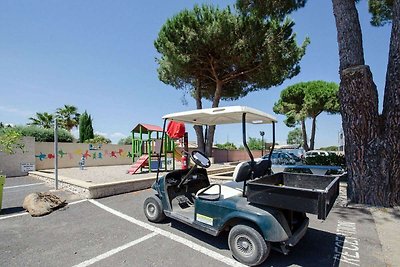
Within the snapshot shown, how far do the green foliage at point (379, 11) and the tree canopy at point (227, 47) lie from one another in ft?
13.8

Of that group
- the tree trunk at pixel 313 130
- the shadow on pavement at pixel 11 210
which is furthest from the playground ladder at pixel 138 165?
the tree trunk at pixel 313 130

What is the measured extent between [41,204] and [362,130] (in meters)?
6.85

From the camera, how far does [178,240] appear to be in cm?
346

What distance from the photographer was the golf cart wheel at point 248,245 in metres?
2.67

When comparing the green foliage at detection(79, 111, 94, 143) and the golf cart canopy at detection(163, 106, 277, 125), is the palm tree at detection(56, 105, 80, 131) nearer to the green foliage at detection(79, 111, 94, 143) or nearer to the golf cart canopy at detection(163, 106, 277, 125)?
the green foliage at detection(79, 111, 94, 143)

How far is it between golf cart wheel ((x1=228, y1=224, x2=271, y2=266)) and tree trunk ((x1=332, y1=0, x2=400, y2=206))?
148 inches

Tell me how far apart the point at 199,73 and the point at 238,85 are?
10.2 feet

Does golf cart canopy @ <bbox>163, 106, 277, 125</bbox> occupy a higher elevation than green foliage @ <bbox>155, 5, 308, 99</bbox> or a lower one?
lower

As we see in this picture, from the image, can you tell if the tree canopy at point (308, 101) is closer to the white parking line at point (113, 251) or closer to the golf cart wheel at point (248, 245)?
the golf cart wheel at point (248, 245)

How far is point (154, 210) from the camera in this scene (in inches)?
164

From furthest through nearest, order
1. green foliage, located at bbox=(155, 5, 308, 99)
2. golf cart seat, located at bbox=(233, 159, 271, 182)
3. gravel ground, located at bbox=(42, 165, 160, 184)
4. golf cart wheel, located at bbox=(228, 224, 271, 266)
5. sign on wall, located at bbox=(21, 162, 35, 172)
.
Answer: green foliage, located at bbox=(155, 5, 308, 99)
sign on wall, located at bbox=(21, 162, 35, 172)
gravel ground, located at bbox=(42, 165, 160, 184)
golf cart seat, located at bbox=(233, 159, 271, 182)
golf cart wheel, located at bbox=(228, 224, 271, 266)

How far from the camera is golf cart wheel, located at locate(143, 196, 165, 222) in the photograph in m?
4.08

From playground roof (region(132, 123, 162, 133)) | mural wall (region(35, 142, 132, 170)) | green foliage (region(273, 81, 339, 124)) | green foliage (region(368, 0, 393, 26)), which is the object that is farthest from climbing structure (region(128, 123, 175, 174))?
green foliage (region(273, 81, 339, 124))

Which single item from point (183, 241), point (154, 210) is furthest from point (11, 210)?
point (183, 241)
